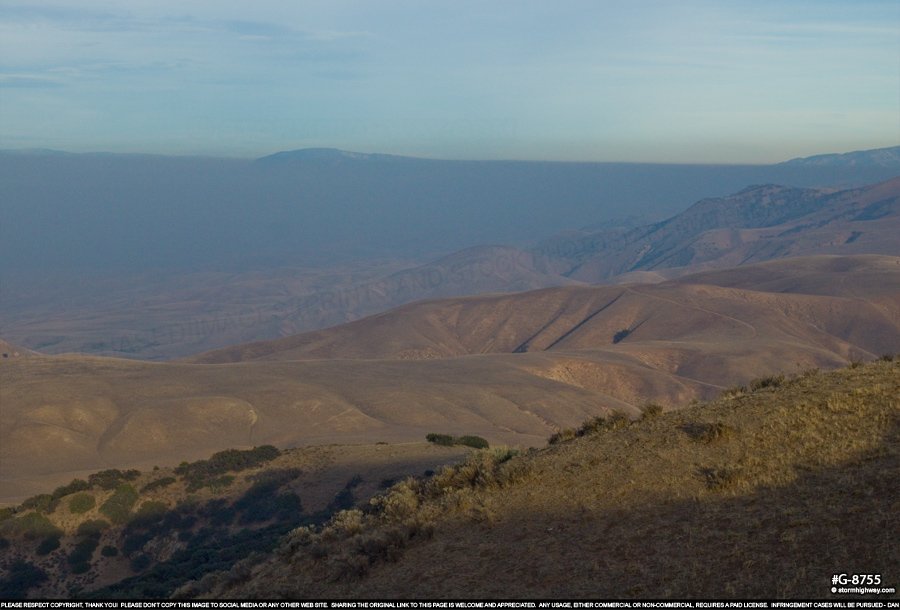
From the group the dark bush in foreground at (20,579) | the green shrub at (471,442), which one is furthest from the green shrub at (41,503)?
the green shrub at (471,442)

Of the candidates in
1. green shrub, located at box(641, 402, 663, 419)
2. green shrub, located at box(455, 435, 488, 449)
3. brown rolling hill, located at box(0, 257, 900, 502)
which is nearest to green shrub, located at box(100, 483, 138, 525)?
brown rolling hill, located at box(0, 257, 900, 502)

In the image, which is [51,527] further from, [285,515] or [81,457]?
[81,457]

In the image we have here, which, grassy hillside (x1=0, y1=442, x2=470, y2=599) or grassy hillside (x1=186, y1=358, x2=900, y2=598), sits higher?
grassy hillside (x1=186, y1=358, x2=900, y2=598)

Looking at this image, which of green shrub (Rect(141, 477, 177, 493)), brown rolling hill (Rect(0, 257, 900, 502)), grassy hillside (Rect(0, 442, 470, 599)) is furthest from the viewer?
brown rolling hill (Rect(0, 257, 900, 502))

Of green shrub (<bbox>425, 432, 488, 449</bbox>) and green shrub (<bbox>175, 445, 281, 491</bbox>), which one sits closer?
green shrub (<bbox>175, 445, 281, 491</bbox>)

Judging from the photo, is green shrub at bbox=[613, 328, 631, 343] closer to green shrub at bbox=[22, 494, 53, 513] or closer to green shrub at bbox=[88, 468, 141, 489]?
green shrub at bbox=[88, 468, 141, 489]

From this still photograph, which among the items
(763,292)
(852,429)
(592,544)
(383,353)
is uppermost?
(852,429)

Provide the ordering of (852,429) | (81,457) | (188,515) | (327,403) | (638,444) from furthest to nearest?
(327,403), (81,457), (188,515), (638,444), (852,429)

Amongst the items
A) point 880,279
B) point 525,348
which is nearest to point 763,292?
point 880,279
